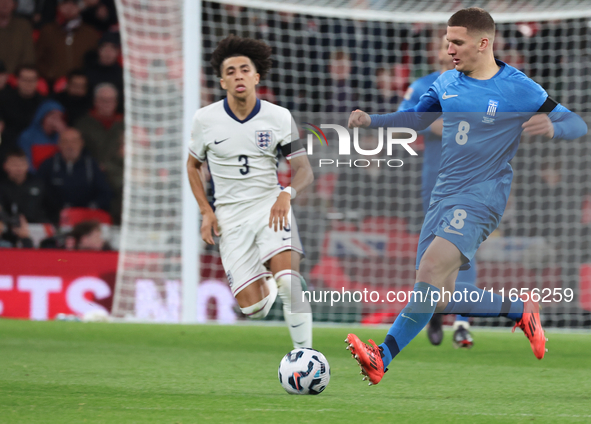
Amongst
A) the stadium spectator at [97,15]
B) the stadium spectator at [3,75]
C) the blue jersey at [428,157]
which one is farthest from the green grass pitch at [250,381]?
the stadium spectator at [97,15]

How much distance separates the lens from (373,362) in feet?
11.6

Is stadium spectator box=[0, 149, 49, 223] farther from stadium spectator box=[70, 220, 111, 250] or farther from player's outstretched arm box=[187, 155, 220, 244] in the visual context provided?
player's outstretched arm box=[187, 155, 220, 244]

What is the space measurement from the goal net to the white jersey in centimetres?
219

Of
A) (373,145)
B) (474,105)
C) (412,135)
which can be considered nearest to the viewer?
(474,105)

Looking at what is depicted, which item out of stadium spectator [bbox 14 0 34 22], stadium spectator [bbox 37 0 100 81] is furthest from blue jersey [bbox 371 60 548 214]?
stadium spectator [bbox 14 0 34 22]

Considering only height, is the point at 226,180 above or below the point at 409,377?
above

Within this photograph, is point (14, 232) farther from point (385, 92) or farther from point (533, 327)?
point (533, 327)

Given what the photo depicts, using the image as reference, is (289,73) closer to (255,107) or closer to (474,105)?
(255,107)

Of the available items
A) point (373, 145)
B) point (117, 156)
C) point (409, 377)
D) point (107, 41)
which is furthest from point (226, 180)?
point (107, 41)

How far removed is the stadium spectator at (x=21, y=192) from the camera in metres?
9.01

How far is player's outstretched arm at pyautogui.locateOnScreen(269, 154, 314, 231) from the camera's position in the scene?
4574mm

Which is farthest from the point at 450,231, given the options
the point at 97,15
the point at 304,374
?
the point at 97,15

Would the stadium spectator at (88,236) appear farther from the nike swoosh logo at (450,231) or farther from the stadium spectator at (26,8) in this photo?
the nike swoosh logo at (450,231)

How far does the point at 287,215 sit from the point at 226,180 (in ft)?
1.72
